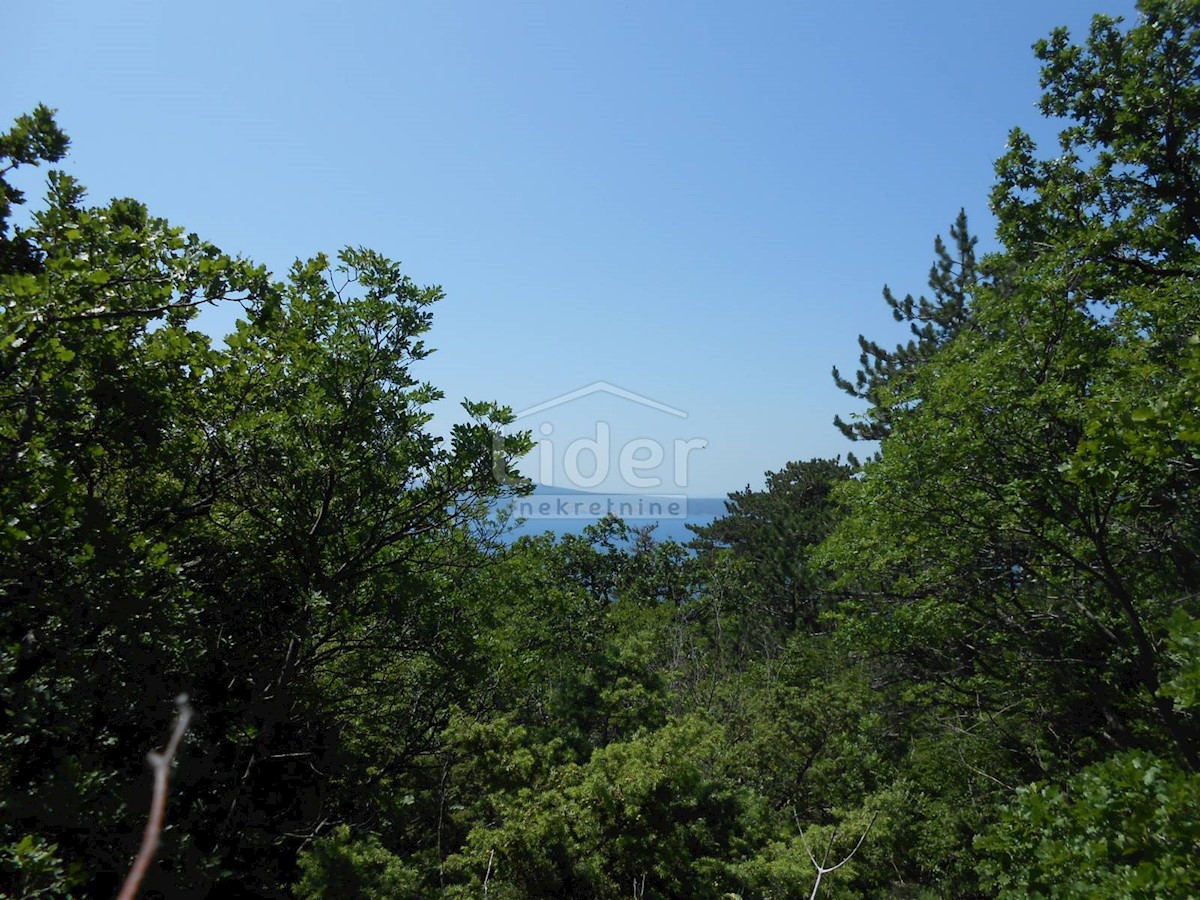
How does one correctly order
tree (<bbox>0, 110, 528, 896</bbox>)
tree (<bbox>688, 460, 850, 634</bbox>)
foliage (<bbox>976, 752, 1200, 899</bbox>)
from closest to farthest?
foliage (<bbox>976, 752, 1200, 899</bbox>) → tree (<bbox>0, 110, 528, 896</bbox>) → tree (<bbox>688, 460, 850, 634</bbox>)

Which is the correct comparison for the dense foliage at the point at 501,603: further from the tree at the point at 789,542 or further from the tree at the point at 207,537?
the tree at the point at 789,542

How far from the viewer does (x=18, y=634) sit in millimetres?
4980

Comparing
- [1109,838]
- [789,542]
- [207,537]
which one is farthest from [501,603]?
[789,542]

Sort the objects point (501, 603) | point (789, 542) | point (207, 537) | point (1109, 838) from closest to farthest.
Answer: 1. point (1109, 838)
2. point (207, 537)
3. point (501, 603)
4. point (789, 542)

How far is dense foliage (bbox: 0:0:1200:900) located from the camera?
4586 mm

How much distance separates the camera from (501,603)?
10.0 metres

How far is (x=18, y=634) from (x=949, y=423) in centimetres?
1055

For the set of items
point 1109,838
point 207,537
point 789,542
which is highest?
point 789,542

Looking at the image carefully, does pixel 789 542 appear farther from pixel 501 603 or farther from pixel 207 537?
pixel 207 537

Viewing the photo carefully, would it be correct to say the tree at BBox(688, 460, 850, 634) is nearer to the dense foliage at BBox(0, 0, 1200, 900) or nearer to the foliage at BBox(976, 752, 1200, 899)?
the dense foliage at BBox(0, 0, 1200, 900)

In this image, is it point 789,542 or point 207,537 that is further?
point 789,542

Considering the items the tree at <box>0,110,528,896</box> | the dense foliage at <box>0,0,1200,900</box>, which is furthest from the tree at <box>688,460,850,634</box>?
the tree at <box>0,110,528,896</box>

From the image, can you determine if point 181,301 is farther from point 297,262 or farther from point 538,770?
point 538,770

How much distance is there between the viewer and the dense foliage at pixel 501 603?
4586 mm
